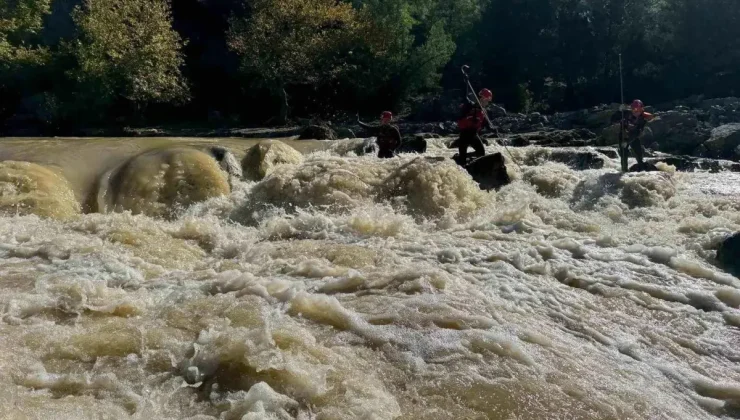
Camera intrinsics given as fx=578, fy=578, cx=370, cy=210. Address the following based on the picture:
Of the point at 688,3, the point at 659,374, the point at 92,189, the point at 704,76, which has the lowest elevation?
the point at 659,374

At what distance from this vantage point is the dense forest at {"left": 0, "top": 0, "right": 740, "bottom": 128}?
28297 mm

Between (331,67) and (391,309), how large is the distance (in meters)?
30.5

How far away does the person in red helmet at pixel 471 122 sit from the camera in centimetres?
1140

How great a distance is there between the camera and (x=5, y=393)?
143 inches

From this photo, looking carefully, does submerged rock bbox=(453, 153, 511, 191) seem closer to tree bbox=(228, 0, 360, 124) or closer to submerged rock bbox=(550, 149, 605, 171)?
submerged rock bbox=(550, 149, 605, 171)

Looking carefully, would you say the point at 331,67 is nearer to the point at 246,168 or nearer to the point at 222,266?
the point at 246,168

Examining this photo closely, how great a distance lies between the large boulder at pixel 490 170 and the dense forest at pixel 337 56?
20.7 m

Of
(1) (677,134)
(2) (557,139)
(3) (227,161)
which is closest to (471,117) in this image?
(3) (227,161)

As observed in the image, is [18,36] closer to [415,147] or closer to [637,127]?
[415,147]

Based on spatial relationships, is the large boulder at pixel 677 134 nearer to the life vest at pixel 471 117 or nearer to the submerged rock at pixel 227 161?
the life vest at pixel 471 117

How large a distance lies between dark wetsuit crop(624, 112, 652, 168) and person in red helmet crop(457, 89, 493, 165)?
3.43 m

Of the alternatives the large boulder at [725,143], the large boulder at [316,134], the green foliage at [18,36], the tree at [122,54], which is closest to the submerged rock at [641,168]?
the large boulder at [316,134]

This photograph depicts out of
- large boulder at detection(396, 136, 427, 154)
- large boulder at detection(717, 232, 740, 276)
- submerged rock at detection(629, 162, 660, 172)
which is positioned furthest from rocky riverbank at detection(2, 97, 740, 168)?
large boulder at detection(717, 232, 740, 276)

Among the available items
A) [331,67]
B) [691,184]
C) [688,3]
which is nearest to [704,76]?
[688,3]
